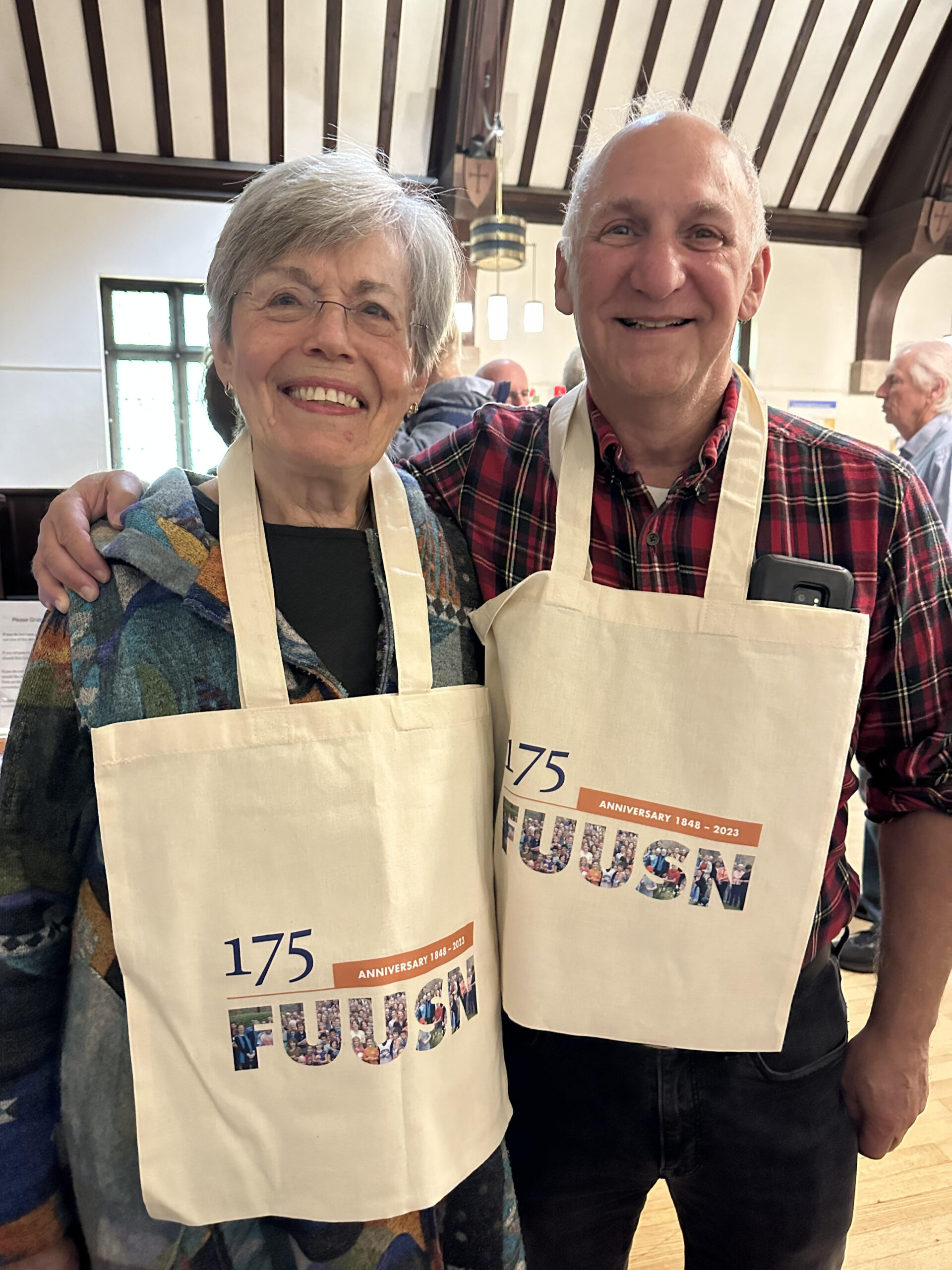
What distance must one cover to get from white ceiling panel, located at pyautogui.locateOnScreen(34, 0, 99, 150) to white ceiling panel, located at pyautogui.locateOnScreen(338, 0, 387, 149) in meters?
1.78

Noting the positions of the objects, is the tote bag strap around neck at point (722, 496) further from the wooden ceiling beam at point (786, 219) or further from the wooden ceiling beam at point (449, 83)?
the wooden ceiling beam at point (786, 219)

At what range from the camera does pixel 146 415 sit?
727 centimetres

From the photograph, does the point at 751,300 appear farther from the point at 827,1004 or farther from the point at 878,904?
the point at 878,904

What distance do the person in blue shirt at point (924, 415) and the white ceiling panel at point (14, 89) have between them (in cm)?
611

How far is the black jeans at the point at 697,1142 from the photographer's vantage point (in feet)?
3.51

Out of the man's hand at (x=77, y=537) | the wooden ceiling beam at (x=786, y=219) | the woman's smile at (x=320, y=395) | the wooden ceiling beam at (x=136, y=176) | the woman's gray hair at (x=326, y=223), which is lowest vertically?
the man's hand at (x=77, y=537)

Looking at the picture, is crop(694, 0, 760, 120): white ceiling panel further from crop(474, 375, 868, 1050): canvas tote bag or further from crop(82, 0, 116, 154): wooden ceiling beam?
crop(474, 375, 868, 1050): canvas tote bag

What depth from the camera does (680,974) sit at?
0.99m

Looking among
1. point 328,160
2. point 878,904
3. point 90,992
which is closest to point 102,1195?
point 90,992

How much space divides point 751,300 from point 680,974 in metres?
0.82

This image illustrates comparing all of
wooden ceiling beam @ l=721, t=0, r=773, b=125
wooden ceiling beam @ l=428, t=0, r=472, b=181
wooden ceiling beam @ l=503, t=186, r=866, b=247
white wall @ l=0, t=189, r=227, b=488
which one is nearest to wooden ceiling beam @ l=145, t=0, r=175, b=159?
white wall @ l=0, t=189, r=227, b=488

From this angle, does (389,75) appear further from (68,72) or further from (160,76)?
(68,72)

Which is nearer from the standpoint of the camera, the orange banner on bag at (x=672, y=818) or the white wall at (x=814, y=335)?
the orange banner on bag at (x=672, y=818)

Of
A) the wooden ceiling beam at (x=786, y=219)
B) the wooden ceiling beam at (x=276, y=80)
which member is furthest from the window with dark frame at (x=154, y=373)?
the wooden ceiling beam at (x=786, y=219)
